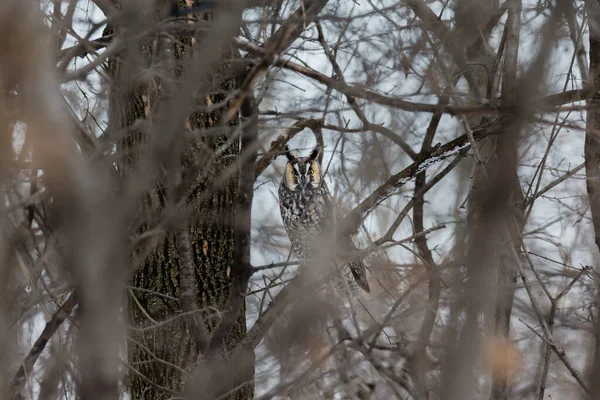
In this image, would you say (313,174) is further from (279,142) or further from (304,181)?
(279,142)

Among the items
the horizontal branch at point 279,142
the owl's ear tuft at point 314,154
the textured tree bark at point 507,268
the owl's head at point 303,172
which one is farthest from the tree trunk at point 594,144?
the owl's head at point 303,172

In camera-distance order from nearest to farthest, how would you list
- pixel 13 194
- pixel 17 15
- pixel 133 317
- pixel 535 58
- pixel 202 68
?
1. pixel 535 58
2. pixel 202 68
3. pixel 17 15
4. pixel 13 194
5. pixel 133 317

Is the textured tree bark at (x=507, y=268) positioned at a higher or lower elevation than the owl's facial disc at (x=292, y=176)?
lower

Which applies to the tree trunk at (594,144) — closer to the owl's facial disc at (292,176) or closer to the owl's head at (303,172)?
the owl's head at (303,172)

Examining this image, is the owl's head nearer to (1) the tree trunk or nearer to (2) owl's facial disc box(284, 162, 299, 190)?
(2) owl's facial disc box(284, 162, 299, 190)

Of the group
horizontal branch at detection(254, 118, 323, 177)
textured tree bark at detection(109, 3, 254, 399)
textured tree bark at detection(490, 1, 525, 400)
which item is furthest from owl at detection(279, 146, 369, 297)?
textured tree bark at detection(490, 1, 525, 400)

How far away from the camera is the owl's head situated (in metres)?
4.37

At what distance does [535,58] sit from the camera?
67 centimetres

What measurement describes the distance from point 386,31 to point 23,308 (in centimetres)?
195

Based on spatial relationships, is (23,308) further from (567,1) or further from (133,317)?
(567,1)

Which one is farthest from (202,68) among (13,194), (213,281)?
(213,281)

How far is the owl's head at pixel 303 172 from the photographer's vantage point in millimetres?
4371

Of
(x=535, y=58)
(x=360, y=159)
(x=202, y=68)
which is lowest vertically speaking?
(x=535, y=58)

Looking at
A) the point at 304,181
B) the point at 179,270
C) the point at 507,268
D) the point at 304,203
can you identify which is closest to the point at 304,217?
the point at 304,203
